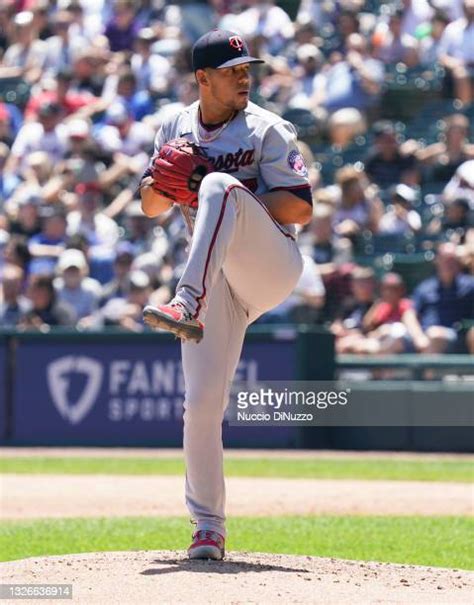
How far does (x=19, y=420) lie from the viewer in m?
13.2

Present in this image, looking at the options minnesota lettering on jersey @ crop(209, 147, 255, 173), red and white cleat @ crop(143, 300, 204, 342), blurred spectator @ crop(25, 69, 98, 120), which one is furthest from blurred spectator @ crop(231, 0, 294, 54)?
red and white cleat @ crop(143, 300, 204, 342)

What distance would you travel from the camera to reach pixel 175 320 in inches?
193

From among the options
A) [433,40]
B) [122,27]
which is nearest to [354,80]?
[433,40]

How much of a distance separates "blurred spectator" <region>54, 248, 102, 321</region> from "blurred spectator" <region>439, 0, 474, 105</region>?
413 cm

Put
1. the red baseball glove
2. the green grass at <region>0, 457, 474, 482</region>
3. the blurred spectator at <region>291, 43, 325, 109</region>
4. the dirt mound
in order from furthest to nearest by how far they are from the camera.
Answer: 1. the blurred spectator at <region>291, 43, 325, 109</region>
2. the green grass at <region>0, 457, 474, 482</region>
3. the dirt mound
4. the red baseball glove

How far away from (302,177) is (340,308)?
7528mm

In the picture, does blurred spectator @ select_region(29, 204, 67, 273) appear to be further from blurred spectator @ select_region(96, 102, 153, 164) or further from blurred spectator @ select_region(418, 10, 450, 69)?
blurred spectator @ select_region(418, 10, 450, 69)

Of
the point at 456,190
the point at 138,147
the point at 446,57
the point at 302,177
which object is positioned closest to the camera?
the point at 302,177

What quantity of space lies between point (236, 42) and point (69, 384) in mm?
7974

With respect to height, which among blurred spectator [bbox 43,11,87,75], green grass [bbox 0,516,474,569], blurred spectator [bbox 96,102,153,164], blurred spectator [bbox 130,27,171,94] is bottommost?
→ green grass [bbox 0,516,474,569]

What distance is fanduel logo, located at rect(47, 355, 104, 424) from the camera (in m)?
13.0

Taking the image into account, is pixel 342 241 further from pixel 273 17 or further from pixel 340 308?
pixel 273 17

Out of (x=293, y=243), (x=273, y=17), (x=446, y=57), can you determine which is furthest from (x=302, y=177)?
→ (x=273, y=17)

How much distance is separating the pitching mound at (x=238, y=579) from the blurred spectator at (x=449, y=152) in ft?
25.9
